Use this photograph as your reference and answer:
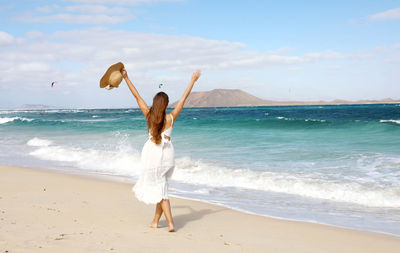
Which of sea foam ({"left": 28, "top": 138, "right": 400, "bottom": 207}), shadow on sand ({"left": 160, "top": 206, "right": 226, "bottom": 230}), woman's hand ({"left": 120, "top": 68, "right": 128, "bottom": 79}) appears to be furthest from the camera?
sea foam ({"left": 28, "top": 138, "right": 400, "bottom": 207})

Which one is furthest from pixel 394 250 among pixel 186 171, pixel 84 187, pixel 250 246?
pixel 186 171

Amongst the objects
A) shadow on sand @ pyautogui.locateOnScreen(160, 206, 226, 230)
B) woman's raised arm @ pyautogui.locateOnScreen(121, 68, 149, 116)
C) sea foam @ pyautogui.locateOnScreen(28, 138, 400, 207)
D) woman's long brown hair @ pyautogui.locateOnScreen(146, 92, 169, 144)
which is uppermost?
woman's raised arm @ pyautogui.locateOnScreen(121, 68, 149, 116)

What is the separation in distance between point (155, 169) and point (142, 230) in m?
0.73

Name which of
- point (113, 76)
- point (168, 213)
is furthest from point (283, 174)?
point (113, 76)

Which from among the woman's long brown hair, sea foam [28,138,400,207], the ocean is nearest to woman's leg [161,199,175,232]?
the woman's long brown hair

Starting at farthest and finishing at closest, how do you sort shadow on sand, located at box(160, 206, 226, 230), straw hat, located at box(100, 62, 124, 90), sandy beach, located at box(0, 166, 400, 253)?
shadow on sand, located at box(160, 206, 226, 230) < straw hat, located at box(100, 62, 124, 90) < sandy beach, located at box(0, 166, 400, 253)

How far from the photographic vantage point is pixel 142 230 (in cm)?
458

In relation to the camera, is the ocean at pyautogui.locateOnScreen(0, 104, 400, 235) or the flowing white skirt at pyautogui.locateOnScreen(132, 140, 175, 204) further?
the ocean at pyautogui.locateOnScreen(0, 104, 400, 235)

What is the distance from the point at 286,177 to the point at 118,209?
4.60 meters

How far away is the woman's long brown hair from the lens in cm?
431

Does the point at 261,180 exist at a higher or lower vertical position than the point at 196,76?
lower

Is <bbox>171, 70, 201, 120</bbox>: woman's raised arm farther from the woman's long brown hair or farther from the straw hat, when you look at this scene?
the straw hat

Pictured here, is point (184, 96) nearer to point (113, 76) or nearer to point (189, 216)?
point (113, 76)

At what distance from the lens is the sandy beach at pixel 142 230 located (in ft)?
12.9
